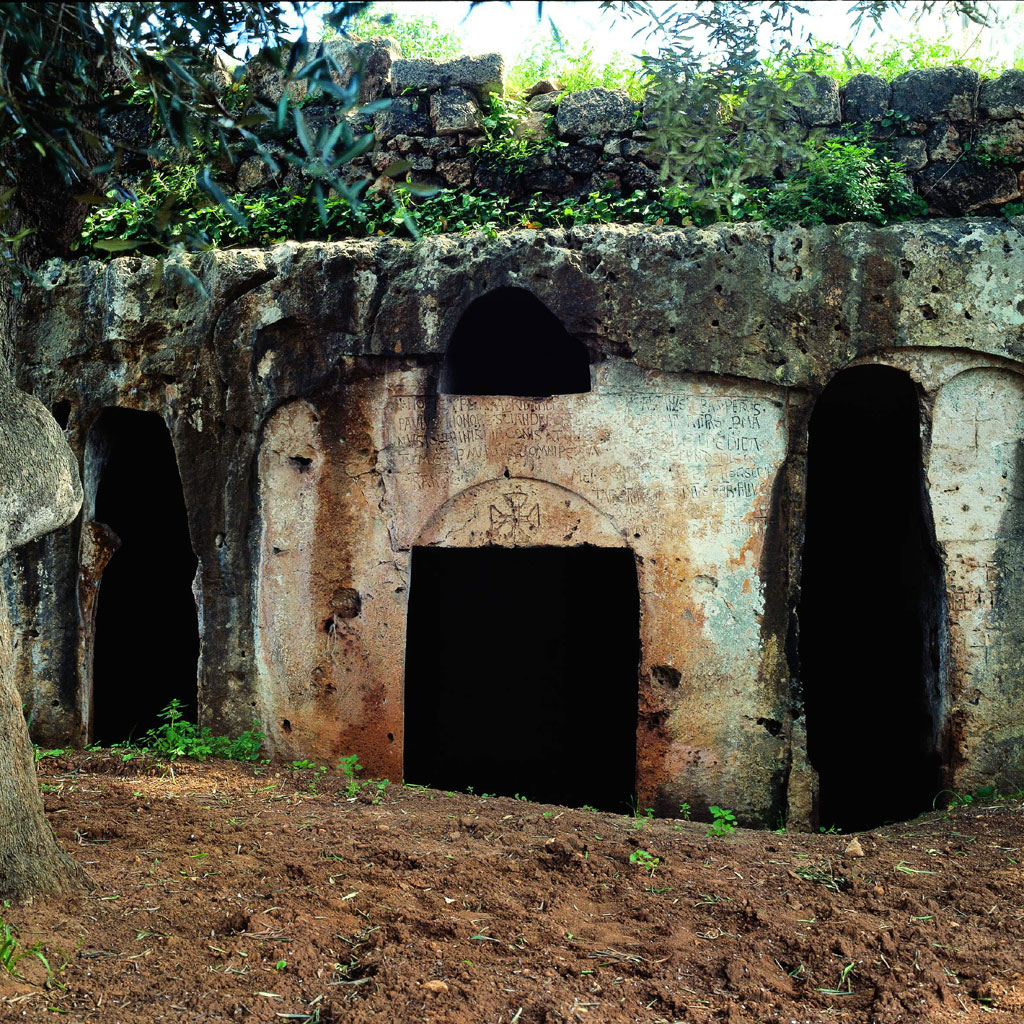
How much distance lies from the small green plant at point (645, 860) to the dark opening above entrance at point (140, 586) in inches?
148

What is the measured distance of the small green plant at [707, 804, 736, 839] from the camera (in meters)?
5.14

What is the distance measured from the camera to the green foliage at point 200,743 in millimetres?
6039

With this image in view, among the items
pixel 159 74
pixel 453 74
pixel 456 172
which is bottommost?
pixel 159 74

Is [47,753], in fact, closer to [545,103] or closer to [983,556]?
[545,103]

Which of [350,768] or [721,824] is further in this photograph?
[350,768]

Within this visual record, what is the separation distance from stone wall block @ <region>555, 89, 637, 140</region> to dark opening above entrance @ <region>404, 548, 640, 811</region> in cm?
319

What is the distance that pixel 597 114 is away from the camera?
6477 millimetres

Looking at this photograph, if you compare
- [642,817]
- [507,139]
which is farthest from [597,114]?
[642,817]

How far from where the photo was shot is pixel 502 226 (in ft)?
20.3

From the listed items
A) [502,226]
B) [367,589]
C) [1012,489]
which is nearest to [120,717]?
[367,589]

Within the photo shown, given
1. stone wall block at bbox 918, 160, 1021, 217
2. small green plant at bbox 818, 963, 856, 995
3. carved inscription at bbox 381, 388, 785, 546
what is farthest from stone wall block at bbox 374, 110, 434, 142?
small green plant at bbox 818, 963, 856, 995

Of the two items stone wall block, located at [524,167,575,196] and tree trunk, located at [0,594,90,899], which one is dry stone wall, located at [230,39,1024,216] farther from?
tree trunk, located at [0,594,90,899]

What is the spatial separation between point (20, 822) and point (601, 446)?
355cm

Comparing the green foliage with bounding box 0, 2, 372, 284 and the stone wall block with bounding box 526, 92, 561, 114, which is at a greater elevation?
the stone wall block with bounding box 526, 92, 561, 114
